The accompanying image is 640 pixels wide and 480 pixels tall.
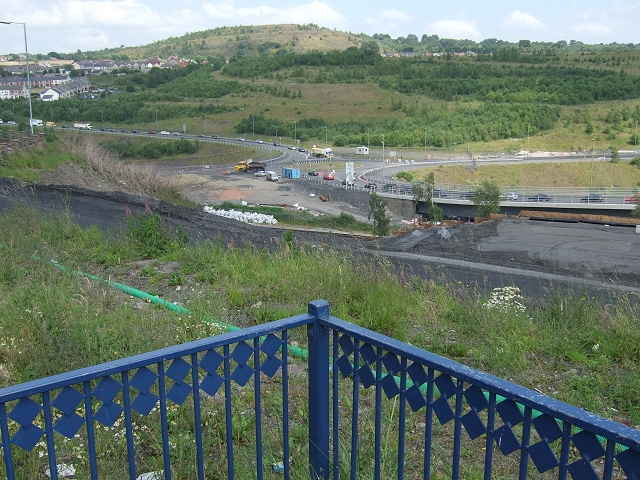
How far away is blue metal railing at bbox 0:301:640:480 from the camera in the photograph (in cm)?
211

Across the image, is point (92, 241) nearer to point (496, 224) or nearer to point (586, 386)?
point (586, 386)

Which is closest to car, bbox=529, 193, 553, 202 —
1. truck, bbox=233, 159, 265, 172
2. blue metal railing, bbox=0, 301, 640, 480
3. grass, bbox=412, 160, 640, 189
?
grass, bbox=412, 160, 640, 189

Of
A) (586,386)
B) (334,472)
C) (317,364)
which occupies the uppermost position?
(317,364)

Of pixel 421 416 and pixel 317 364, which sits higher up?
pixel 317 364

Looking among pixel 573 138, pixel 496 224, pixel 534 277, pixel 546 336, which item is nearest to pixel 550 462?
pixel 546 336

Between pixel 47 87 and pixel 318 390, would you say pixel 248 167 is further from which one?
pixel 47 87

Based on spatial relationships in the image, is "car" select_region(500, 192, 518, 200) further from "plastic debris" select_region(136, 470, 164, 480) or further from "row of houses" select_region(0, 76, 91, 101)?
"row of houses" select_region(0, 76, 91, 101)

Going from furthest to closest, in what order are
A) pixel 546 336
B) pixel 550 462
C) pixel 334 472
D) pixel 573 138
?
1. pixel 573 138
2. pixel 546 336
3. pixel 334 472
4. pixel 550 462

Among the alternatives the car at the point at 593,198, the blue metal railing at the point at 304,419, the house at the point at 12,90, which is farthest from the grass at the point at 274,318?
the house at the point at 12,90

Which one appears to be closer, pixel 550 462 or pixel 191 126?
pixel 550 462

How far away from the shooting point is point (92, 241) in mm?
9484

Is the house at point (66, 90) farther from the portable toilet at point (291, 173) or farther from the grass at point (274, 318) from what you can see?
the grass at point (274, 318)

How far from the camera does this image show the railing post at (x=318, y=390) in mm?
2920

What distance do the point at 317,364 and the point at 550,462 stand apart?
1.21 m
